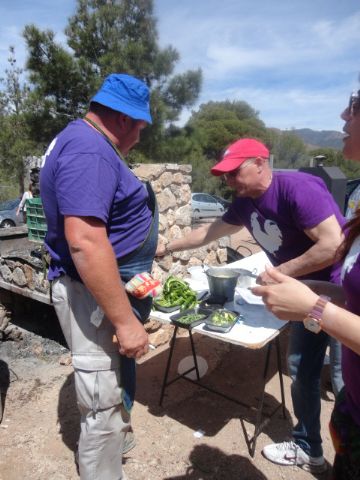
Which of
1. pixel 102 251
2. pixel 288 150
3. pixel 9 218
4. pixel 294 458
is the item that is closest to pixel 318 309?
pixel 102 251

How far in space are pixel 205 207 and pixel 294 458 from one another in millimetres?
16706

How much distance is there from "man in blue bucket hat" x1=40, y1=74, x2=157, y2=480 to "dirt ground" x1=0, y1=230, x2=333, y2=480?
2.18 feet

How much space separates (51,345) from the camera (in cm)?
422

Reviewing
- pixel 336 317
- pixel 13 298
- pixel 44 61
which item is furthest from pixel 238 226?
pixel 44 61

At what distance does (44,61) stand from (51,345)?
1042 cm

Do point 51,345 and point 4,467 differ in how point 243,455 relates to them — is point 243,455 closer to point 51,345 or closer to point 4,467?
point 4,467

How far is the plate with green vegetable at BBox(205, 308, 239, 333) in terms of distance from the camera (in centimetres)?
223

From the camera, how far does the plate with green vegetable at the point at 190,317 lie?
7.59ft

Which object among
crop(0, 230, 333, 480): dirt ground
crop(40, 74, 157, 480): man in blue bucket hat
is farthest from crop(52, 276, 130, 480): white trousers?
crop(0, 230, 333, 480): dirt ground

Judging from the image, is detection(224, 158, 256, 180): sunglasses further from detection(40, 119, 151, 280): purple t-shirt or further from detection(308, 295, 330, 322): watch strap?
detection(308, 295, 330, 322): watch strap

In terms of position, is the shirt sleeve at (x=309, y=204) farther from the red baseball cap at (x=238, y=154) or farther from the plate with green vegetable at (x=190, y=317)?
the plate with green vegetable at (x=190, y=317)

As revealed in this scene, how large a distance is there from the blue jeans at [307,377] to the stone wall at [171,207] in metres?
2.11

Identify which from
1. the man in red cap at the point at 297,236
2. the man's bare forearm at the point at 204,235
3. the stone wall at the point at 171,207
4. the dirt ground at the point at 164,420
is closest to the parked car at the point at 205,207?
the stone wall at the point at 171,207

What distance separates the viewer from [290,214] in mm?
2207
